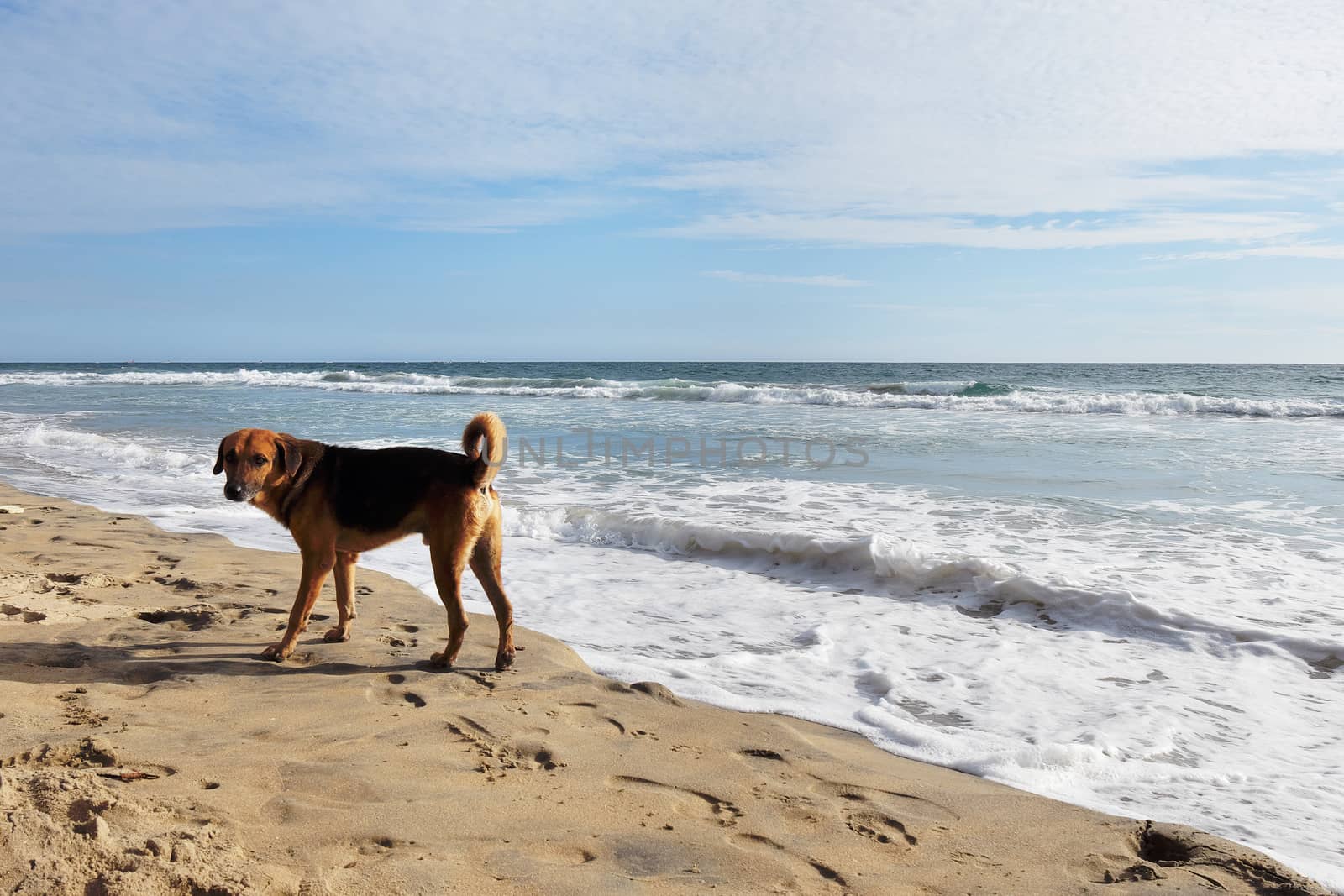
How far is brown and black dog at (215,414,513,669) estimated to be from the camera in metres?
4.05

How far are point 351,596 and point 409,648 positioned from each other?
46 centimetres

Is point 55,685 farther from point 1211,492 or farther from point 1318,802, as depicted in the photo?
point 1211,492

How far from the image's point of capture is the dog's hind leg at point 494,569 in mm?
4246

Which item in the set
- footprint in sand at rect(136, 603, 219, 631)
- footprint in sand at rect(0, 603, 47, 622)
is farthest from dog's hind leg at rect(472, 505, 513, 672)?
footprint in sand at rect(0, 603, 47, 622)

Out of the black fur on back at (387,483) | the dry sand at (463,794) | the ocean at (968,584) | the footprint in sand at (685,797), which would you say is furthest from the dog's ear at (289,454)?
the footprint in sand at (685,797)

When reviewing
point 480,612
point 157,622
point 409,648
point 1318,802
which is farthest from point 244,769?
point 1318,802

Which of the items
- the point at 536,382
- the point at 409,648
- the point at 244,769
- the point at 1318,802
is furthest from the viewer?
the point at 536,382

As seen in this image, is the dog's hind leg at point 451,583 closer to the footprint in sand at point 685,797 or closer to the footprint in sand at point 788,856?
the footprint in sand at point 685,797

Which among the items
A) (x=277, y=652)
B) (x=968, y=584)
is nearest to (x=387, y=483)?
(x=277, y=652)

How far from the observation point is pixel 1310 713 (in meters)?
4.07

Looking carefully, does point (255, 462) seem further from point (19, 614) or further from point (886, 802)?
point (886, 802)

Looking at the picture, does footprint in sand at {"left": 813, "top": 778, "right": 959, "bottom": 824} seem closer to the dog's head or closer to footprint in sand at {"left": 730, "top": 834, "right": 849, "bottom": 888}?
footprint in sand at {"left": 730, "top": 834, "right": 849, "bottom": 888}

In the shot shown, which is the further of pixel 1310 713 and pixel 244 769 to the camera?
pixel 1310 713

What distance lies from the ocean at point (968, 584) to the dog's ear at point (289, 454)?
1.42m
